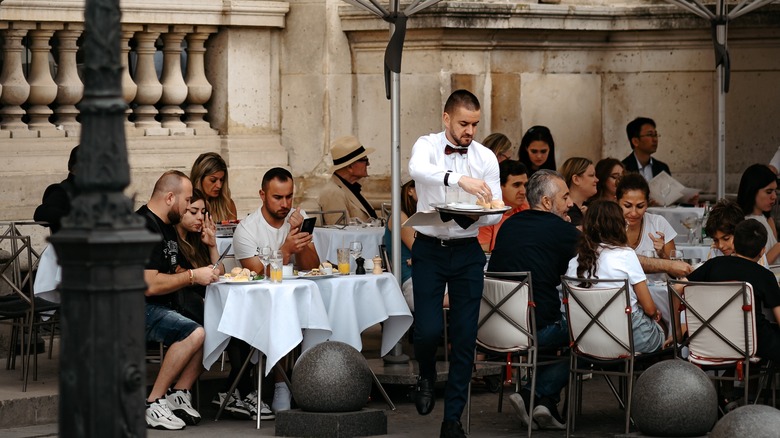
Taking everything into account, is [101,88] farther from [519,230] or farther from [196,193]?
[196,193]

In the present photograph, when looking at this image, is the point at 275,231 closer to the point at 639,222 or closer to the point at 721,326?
the point at 639,222

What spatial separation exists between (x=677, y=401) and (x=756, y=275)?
3.12ft

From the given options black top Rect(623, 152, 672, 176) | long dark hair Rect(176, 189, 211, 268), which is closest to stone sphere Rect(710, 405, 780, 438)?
long dark hair Rect(176, 189, 211, 268)

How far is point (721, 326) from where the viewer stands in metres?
8.34

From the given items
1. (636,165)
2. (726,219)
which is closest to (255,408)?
(726,219)

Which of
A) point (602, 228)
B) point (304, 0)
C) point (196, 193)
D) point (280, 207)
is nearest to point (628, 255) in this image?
point (602, 228)

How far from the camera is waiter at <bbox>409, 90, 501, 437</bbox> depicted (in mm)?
8273

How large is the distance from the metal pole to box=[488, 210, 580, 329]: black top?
404cm

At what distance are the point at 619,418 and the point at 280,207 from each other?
2321 mm

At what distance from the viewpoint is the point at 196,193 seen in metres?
10.6

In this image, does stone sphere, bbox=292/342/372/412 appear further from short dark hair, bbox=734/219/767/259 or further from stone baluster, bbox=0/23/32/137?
stone baluster, bbox=0/23/32/137

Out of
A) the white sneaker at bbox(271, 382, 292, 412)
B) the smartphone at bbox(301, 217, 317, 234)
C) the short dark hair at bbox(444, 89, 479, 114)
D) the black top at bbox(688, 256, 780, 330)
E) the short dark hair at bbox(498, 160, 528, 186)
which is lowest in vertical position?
the white sneaker at bbox(271, 382, 292, 412)

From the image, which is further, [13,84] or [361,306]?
[13,84]

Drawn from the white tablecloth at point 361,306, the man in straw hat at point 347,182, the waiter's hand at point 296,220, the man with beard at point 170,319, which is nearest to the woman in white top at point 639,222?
the white tablecloth at point 361,306
